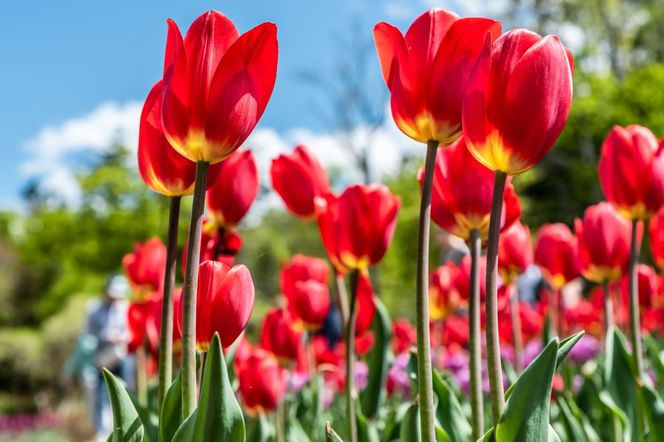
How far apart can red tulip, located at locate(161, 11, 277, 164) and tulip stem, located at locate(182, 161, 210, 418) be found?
6 centimetres

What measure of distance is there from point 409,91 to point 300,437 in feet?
2.94

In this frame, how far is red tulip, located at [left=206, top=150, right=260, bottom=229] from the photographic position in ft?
3.48

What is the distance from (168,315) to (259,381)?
30.6 inches

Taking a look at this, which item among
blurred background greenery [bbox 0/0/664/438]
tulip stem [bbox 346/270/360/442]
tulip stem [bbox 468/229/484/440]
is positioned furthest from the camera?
blurred background greenery [bbox 0/0/664/438]

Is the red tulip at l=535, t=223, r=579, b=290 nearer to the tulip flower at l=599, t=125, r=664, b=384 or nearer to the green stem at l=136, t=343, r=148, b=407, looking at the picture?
the tulip flower at l=599, t=125, r=664, b=384

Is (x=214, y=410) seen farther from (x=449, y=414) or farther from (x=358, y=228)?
(x=358, y=228)

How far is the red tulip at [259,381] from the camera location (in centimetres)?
152

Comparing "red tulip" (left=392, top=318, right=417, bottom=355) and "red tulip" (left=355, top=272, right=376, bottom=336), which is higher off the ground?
"red tulip" (left=392, top=318, right=417, bottom=355)

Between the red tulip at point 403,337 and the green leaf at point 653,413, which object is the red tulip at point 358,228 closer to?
the green leaf at point 653,413

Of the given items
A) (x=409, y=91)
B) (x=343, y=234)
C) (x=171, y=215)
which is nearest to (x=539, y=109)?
(x=409, y=91)

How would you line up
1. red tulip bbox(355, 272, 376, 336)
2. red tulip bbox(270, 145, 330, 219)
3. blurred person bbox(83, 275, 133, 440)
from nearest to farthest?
1. red tulip bbox(270, 145, 330, 219)
2. red tulip bbox(355, 272, 376, 336)
3. blurred person bbox(83, 275, 133, 440)

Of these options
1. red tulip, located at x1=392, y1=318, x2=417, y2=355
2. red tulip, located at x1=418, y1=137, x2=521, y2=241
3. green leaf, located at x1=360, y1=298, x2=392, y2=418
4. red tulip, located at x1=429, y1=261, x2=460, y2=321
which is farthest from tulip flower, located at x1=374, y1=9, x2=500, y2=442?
red tulip, located at x1=392, y1=318, x2=417, y2=355

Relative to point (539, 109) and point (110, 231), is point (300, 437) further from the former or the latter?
point (110, 231)

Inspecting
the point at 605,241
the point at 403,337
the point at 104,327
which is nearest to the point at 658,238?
the point at 605,241
